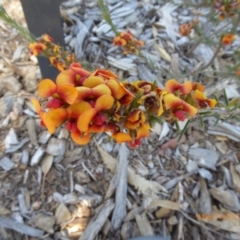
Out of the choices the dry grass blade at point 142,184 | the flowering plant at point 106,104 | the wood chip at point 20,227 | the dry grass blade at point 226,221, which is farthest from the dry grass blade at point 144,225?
the flowering plant at point 106,104

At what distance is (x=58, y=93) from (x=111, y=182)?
96cm

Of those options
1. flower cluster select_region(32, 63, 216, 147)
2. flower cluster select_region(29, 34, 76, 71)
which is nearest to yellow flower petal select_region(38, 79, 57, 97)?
flower cluster select_region(32, 63, 216, 147)

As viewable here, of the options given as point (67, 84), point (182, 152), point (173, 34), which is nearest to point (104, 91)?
point (67, 84)

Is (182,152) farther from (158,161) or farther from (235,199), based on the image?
(235,199)

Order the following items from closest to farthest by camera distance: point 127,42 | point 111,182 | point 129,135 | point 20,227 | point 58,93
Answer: point 58,93
point 129,135
point 20,227
point 111,182
point 127,42

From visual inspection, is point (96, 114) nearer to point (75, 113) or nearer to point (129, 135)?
point (75, 113)

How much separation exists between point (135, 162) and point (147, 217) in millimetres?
305

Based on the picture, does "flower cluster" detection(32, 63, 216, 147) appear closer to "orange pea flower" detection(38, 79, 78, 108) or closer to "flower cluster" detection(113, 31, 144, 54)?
"orange pea flower" detection(38, 79, 78, 108)

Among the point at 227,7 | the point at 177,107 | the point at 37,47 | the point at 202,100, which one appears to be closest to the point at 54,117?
the point at 177,107

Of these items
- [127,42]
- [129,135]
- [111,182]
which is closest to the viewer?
[129,135]

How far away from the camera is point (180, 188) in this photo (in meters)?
1.62

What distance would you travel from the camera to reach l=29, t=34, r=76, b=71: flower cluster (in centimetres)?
152

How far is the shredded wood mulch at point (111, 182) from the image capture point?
1.53 meters

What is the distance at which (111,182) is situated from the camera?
1.63 metres
